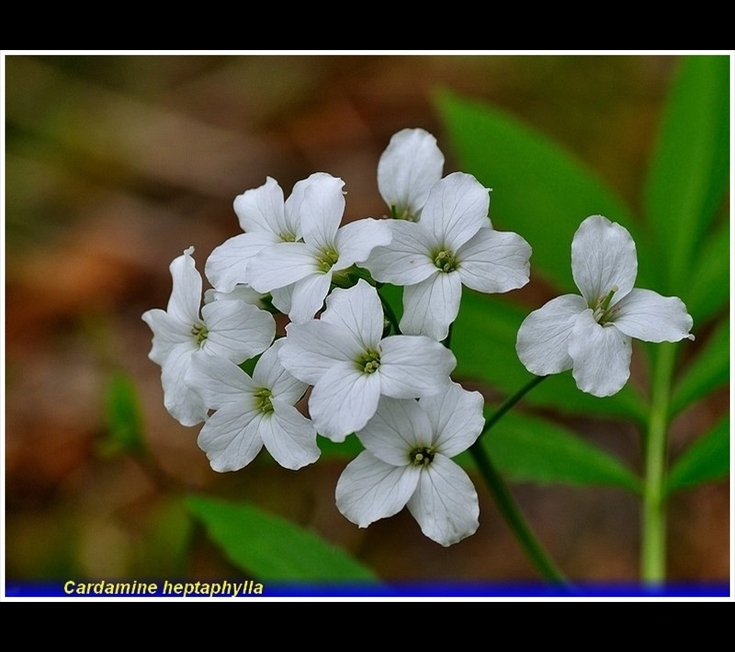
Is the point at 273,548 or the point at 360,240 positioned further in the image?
the point at 273,548

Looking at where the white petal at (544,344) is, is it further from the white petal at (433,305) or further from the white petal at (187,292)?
the white petal at (187,292)

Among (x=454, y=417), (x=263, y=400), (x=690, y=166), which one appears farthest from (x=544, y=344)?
(x=690, y=166)

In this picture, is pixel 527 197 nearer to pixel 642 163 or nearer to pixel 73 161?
pixel 642 163

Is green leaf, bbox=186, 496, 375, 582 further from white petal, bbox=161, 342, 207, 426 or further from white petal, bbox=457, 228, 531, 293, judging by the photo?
white petal, bbox=457, 228, 531, 293

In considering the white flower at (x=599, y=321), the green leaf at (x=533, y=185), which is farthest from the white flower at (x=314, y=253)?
the green leaf at (x=533, y=185)

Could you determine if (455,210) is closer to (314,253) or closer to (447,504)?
(314,253)

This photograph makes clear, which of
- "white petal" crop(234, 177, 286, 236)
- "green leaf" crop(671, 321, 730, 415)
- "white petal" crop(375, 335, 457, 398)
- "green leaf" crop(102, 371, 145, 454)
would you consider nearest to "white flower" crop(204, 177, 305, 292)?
"white petal" crop(234, 177, 286, 236)
